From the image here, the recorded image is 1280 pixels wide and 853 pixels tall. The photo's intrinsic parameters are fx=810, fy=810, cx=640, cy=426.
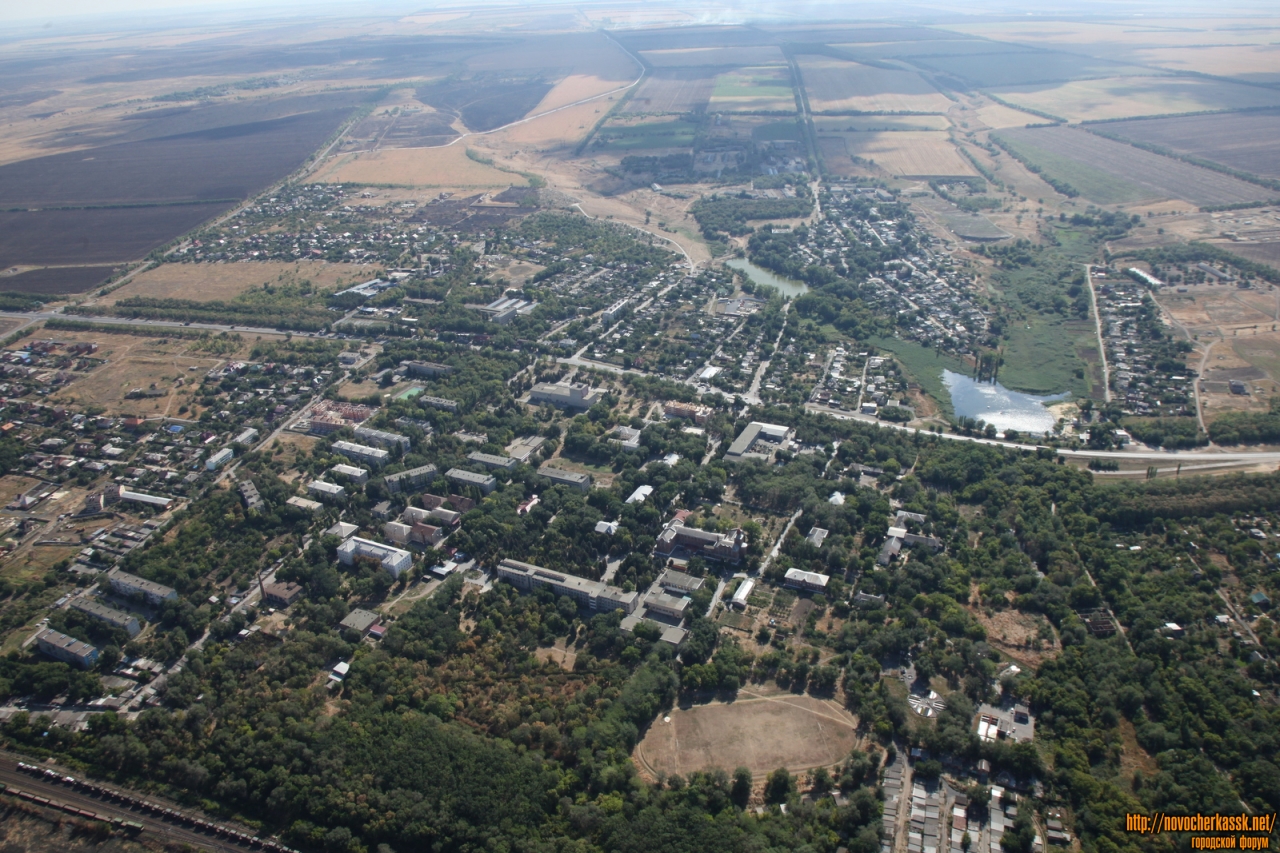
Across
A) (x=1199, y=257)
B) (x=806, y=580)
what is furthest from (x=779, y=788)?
(x=1199, y=257)

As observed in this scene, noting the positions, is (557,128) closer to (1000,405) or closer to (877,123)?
(877,123)

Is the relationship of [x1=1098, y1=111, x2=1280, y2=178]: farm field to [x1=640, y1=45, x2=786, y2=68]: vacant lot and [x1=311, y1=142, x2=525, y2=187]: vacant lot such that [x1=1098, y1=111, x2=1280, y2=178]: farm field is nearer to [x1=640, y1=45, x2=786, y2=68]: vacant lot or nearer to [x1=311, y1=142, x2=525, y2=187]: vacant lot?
[x1=640, y1=45, x2=786, y2=68]: vacant lot

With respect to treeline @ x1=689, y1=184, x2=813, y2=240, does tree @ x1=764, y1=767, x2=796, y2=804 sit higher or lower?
lower

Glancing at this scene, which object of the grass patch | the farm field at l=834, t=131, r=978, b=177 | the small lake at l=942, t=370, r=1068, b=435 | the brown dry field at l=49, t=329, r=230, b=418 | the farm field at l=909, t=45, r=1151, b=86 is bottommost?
the small lake at l=942, t=370, r=1068, b=435

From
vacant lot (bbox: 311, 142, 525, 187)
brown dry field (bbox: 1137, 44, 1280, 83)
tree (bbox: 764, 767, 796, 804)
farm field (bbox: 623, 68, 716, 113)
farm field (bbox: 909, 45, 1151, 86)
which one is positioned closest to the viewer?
→ tree (bbox: 764, 767, 796, 804)

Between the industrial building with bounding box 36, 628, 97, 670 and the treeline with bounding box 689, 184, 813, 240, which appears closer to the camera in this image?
the industrial building with bounding box 36, 628, 97, 670

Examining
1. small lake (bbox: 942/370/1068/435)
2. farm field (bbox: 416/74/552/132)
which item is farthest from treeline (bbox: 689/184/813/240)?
farm field (bbox: 416/74/552/132)
